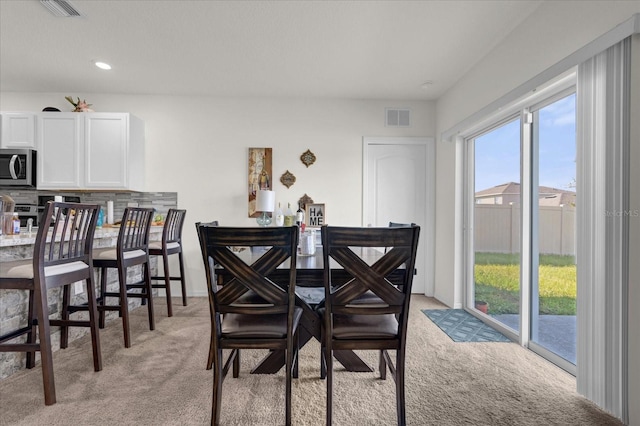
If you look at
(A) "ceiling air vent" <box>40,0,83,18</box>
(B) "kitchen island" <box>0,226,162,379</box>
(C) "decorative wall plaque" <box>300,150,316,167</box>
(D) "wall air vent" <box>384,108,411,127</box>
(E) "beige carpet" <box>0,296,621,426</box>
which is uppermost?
(A) "ceiling air vent" <box>40,0,83,18</box>

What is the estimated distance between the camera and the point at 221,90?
408 centimetres

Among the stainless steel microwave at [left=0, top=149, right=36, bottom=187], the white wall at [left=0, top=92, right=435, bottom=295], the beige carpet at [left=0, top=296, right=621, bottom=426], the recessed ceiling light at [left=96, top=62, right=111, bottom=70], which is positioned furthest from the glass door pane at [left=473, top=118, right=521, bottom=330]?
the stainless steel microwave at [left=0, top=149, right=36, bottom=187]

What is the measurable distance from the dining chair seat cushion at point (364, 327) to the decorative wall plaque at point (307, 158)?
2.87 m

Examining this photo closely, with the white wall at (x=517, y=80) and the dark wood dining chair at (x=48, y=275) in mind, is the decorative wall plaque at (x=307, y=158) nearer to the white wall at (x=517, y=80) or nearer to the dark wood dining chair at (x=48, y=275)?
the white wall at (x=517, y=80)

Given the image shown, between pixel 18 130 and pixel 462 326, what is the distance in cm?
526

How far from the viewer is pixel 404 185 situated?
441 cm

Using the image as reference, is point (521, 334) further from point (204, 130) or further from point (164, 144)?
point (164, 144)

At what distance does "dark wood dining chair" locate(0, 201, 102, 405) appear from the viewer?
5.85 feet

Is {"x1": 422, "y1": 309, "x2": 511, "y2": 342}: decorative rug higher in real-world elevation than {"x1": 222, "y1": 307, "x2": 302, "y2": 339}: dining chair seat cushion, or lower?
lower

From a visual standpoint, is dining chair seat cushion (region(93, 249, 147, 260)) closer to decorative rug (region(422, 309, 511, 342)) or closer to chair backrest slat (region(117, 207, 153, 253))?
chair backrest slat (region(117, 207, 153, 253))

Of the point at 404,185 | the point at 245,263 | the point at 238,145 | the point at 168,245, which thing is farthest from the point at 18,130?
the point at 404,185

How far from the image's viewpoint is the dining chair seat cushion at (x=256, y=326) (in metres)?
1.56

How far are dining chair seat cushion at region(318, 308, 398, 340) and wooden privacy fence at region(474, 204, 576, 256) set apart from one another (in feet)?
5.02

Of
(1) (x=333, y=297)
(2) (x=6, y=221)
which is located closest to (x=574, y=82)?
(1) (x=333, y=297)
